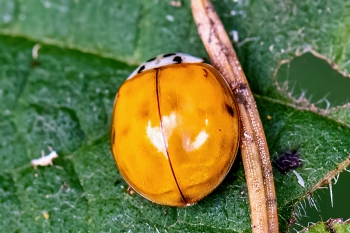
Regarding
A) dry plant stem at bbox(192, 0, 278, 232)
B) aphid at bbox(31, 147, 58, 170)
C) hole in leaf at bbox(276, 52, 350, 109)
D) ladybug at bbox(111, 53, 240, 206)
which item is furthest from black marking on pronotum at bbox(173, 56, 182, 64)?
aphid at bbox(31, 147, 58, 170)

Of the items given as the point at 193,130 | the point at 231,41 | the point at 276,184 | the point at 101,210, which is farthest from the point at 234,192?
the point at 231,41

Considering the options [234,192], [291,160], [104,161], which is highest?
[291,160]

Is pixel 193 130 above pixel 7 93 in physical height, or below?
above

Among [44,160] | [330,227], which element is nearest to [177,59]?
[44,160]

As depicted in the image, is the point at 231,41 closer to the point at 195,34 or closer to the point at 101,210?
the point at 195,34

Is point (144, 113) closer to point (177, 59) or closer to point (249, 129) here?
point (177, 59)

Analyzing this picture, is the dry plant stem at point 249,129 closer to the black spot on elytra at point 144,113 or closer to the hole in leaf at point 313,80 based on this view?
the hole in leaf at point 313,80

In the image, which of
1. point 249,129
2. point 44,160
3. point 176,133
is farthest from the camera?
point 44,160

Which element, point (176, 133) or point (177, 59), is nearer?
point (176, 133)
